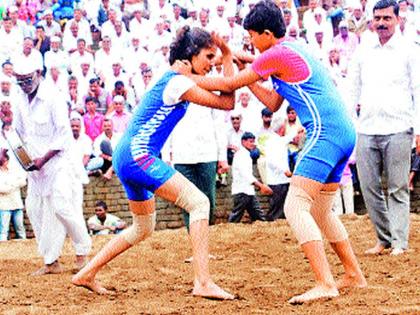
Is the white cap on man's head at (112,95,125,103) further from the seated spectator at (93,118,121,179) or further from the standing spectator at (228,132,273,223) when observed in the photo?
the standing spectator at (228,132,273,223)

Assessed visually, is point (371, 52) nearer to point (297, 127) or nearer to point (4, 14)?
point (297, 127)

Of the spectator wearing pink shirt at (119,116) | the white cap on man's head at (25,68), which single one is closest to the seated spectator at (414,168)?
the spectator wearing pink shirt at (119,116)

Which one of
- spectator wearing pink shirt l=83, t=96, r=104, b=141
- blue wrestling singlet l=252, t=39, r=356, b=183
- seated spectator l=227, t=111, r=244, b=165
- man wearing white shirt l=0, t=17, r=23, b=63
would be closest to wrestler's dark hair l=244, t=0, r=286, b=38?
blue wrestling singlet l=252, t=39, r=356, b=183

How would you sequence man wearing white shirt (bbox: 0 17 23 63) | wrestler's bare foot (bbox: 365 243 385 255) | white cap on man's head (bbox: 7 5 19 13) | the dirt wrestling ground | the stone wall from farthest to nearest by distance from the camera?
white cap on man's head (bbox: 7 5 19 13), man wearing white shirt (bbox: 0 17 23 63), the stone wall, wrestler's bare foot (bbox: 365 243 385 255), the dirt wrestling ground

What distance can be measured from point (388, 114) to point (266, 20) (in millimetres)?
2808

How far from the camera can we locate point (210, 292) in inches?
312

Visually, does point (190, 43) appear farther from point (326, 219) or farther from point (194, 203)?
point (326, 219)

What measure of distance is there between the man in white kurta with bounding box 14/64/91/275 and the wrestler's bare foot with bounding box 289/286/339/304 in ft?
10.5

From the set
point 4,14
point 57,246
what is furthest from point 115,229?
point 4,14

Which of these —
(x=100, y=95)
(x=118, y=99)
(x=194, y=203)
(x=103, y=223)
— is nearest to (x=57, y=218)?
(x=194, y=203)

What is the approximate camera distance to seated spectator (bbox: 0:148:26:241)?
50.8 ft

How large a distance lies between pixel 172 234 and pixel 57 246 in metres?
3.16

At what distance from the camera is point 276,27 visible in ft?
26.0

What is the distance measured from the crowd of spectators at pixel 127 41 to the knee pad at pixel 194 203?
891 cm
